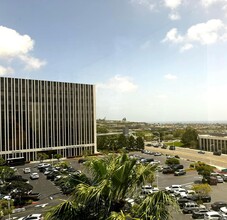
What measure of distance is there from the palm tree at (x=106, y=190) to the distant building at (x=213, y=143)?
69.4 ft

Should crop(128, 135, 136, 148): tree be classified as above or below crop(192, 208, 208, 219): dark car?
above

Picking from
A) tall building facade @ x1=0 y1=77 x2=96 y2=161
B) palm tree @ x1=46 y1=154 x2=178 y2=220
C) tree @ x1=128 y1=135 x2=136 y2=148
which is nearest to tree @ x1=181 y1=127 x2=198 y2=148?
tree @ x1=128 y1=135 x2=136 y2=148

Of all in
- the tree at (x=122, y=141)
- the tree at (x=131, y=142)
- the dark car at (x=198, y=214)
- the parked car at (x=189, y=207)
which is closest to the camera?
the dark car at (x=198, y=214)

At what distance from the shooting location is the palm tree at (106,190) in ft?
7.28

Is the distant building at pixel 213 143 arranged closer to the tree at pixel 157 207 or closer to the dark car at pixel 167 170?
the dark car at pixel 167 170

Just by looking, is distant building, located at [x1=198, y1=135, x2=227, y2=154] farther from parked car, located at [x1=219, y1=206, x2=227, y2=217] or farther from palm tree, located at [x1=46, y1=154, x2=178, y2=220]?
palm tree, located at [x1=46, y1=154, x2=178, y2=220]

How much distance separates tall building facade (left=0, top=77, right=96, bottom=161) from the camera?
17969 mm

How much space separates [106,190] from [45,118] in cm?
1785

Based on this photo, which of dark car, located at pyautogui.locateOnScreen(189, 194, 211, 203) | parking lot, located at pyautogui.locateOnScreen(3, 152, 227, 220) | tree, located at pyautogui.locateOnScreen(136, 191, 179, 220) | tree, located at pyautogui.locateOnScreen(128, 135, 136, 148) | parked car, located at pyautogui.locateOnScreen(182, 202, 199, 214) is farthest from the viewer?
tree, located at pyautogui.locateOnScreen(128, 135, 136, 148)

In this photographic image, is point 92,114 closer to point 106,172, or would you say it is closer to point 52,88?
point 52,88

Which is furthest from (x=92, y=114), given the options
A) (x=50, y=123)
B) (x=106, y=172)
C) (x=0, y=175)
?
(x=106, y=172)

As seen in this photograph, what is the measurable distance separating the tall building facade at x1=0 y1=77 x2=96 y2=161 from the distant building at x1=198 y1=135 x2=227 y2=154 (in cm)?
1012

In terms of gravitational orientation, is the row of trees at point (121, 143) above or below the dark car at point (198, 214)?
above

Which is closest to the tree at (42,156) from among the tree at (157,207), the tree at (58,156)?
the tree at (58,156)
